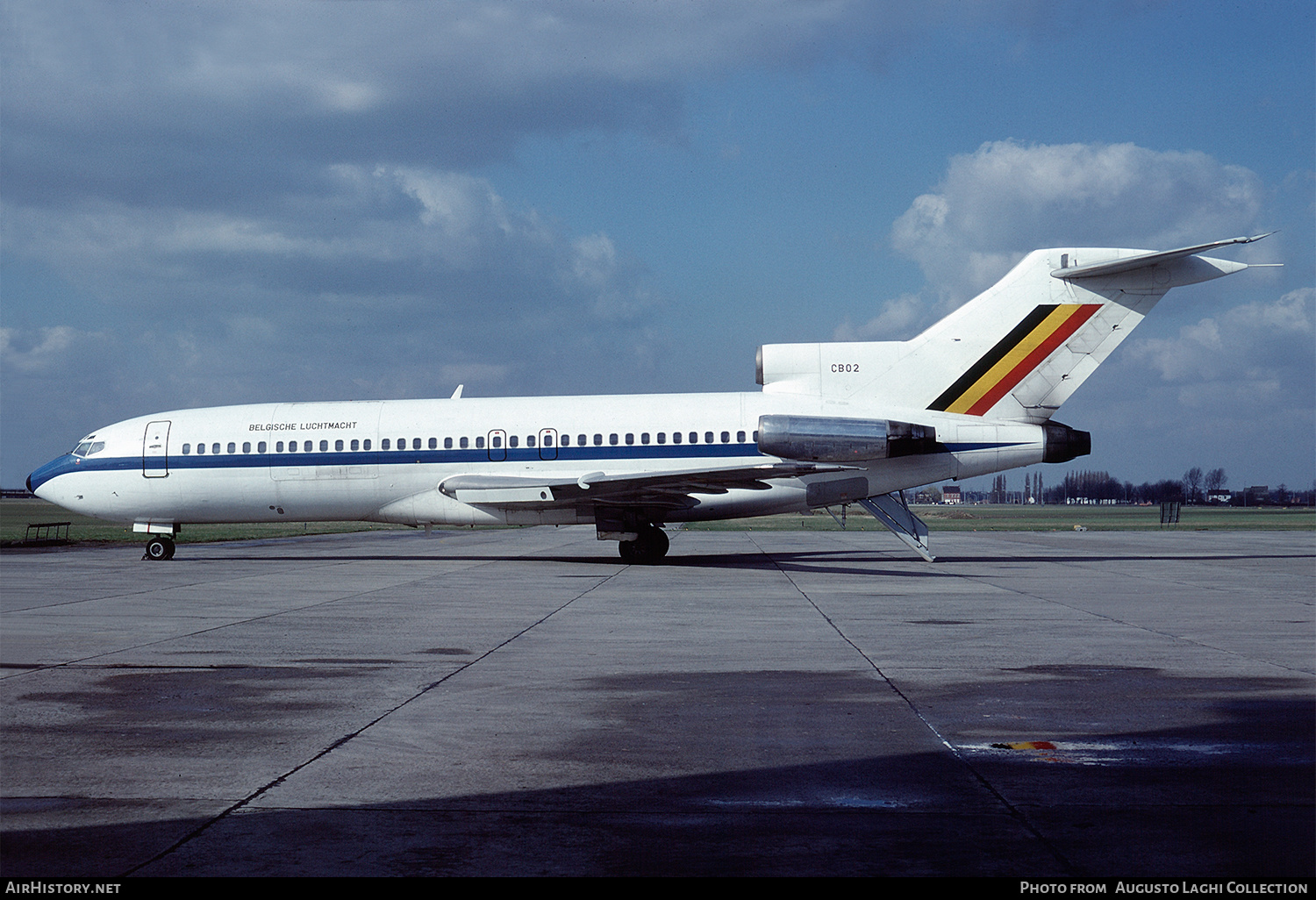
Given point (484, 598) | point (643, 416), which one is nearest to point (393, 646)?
point (484, 598)

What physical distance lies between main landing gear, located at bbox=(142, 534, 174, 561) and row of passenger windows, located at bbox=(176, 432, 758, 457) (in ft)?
8.23

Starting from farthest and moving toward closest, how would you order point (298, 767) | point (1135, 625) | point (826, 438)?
1. point (826, 438)
2. point (1135, 625)
3. point (298, 767)

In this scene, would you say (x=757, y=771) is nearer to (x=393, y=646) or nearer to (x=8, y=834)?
(x=8, y=834)

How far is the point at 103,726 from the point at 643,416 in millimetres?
16301

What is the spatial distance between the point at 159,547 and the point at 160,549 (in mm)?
52

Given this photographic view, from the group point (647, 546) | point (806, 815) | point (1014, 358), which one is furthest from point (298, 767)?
point (1014, 358)

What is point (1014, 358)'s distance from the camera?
22.1 metres

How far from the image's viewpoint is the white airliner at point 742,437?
21578 millimetres

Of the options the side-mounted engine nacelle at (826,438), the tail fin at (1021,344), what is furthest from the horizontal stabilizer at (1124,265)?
the side-mounted engine nacelle at (826,438)

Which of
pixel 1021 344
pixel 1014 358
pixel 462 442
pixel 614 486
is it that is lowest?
pixel 614 486

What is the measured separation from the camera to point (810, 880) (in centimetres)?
402

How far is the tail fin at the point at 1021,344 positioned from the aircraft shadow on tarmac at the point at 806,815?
50.7 ft

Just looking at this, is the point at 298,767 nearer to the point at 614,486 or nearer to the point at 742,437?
the point at 614,486

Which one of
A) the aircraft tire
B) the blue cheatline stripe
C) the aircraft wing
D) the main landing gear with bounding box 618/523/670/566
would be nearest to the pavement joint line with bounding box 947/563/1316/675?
the aircraft wing
